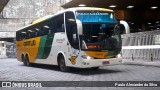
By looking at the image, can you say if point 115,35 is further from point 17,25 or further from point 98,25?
point 17,25

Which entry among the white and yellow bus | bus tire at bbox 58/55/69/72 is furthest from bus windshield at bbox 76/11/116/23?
bus tire at bbox 58/55/69/72

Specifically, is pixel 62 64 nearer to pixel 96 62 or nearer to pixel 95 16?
pixel 96 62

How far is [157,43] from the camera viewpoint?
19734mm

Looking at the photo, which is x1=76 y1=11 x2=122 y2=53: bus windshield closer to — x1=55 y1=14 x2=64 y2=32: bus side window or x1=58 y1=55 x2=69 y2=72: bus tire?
x1=55 y1=14 x2=64 y2=32: bus side window

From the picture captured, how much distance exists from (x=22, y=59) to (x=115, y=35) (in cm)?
1120

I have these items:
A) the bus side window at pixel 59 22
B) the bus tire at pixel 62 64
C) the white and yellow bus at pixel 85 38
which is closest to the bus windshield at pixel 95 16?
the white and yellow bus at pixel 85 38

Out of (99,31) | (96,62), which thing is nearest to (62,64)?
(96,62)

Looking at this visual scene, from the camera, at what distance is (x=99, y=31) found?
13695 millimetres

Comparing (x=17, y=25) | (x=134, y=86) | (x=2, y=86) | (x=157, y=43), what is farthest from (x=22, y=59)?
(x=17, y=25)

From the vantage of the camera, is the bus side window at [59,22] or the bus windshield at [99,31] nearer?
the bus windshield at [99,31]

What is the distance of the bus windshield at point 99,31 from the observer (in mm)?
13391

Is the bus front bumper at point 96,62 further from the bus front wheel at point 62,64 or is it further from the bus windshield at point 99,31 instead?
the bus front wheel at point 62,64

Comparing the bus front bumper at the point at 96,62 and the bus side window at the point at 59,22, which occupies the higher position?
the bus side window at the point at 59,22

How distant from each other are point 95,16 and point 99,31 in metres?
0.84
